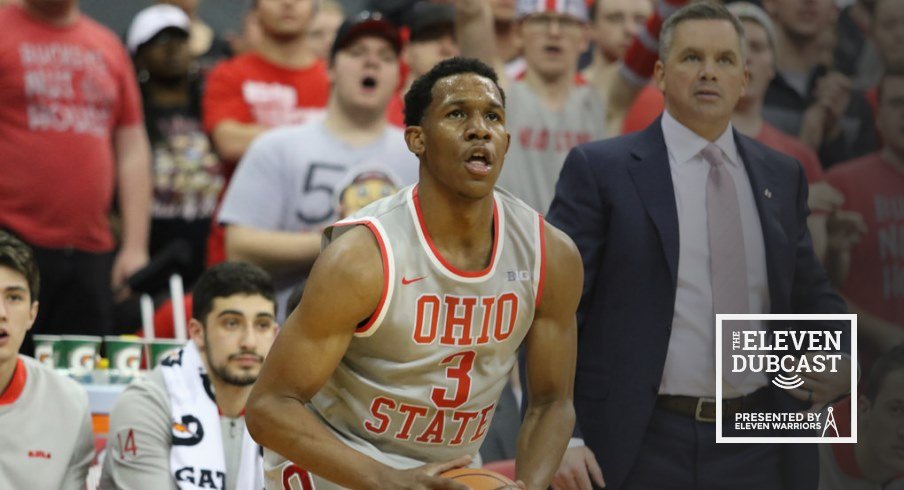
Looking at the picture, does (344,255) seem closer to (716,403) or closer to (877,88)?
(716,403)

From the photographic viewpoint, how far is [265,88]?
6223 mm

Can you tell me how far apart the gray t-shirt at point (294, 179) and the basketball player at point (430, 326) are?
2.03 meters

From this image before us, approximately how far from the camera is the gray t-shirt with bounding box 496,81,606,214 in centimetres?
523

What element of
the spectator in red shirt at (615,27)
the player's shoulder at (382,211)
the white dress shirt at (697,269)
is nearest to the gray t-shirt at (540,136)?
the spectator in red shirt at (615,27)

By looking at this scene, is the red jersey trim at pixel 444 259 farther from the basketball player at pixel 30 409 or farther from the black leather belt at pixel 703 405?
the basketball player at pixel 30 409

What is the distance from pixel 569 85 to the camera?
5.48 meters

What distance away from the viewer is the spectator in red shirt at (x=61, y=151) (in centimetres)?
568

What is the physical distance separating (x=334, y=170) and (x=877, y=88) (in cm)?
217

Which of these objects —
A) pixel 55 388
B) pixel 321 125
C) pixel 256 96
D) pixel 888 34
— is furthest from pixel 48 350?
pixel 888 34

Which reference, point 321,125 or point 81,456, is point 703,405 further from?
point 321,125

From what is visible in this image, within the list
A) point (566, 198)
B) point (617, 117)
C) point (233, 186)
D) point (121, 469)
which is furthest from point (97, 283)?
point (566, 198)

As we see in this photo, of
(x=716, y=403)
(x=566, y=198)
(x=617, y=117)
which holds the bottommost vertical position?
(x=716, y=403)

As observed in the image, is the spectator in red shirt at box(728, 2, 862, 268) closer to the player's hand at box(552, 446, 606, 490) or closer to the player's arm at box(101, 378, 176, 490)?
the player's hand at box(552, 446, 606, 490)

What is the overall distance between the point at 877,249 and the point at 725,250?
4.00 feet
